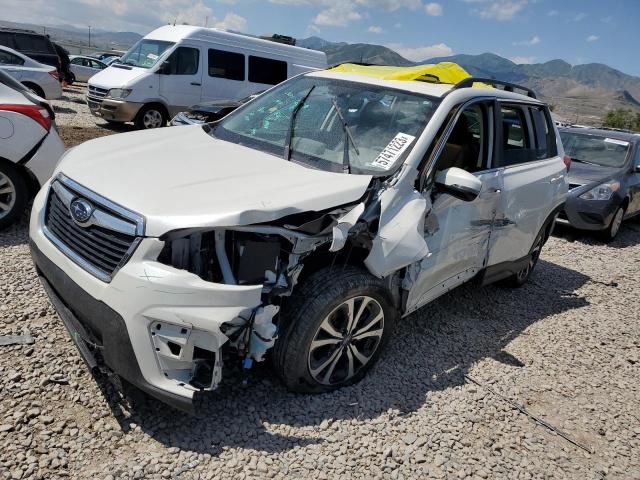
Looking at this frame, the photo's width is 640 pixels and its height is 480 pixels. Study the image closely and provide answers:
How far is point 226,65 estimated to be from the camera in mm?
11734

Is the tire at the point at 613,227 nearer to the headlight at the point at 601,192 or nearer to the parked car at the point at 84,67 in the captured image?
the headlight at the point at 601,192

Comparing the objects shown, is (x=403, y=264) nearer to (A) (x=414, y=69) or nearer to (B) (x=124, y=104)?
(A) (x=414, y=69)

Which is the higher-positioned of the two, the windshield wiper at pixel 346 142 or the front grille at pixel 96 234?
the windshield wiper at pixel 346 142

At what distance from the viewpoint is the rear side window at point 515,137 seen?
4035 mm

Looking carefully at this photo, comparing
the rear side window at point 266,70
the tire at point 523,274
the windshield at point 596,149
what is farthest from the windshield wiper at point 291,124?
the rear side window at point 266,70

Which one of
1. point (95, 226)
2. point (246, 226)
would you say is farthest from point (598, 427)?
point (95, 226)

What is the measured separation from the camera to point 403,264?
2895 millimetres

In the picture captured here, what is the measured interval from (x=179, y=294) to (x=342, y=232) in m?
0.86

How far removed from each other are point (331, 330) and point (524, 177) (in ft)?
7.66

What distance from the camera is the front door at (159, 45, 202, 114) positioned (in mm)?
10984

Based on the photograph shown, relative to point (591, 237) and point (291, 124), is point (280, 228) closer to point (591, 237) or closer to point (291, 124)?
point (291, 124)

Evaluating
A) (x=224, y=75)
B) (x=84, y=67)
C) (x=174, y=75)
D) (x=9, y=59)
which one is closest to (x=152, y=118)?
(x=174, y=75)

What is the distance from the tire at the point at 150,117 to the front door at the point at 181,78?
266mm

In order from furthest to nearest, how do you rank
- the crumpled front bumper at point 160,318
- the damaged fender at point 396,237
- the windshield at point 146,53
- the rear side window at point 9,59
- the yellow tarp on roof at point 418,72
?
the rear side window at point 9,59
the windshield at point 146,53
the yellow tarp on roof at point 418,72
the damaged fender at point 396,237
the crumpled front bumper at point 160,318
